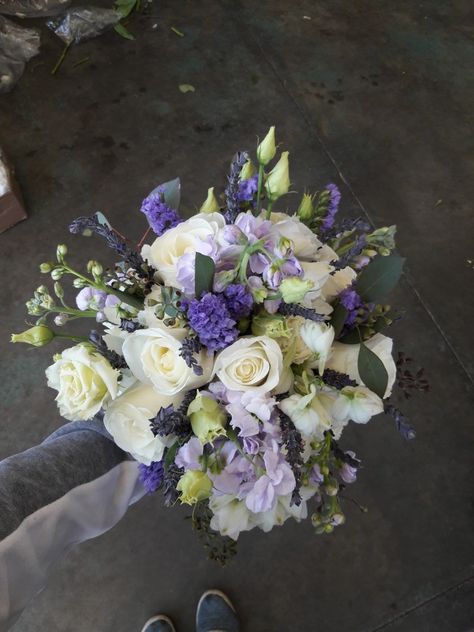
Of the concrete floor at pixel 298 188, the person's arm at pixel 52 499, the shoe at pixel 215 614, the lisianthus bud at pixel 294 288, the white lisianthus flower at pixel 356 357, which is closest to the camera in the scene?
the lisianthus bud at pixel 294 288

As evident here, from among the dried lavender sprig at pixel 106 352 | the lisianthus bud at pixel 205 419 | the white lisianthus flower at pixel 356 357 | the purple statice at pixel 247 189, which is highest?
the purple statice at pixel 247 189

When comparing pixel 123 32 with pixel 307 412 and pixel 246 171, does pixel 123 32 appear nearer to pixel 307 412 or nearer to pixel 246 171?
pixel 246 171

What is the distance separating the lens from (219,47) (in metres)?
2.33

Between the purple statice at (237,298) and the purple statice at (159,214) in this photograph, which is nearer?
the purple statice at (237,298)

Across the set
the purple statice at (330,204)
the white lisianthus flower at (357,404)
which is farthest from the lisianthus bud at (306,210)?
the white lisianthus flower at (357,404)

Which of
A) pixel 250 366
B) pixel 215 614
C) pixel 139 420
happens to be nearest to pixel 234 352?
pixel 250 366

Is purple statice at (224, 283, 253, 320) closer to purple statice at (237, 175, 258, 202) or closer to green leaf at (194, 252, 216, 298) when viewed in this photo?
green leaf at (194, 252, 216, 298)

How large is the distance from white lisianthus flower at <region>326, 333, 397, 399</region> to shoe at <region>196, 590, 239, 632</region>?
1.07 metres

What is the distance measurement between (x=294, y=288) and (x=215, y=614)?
1228 millimetres

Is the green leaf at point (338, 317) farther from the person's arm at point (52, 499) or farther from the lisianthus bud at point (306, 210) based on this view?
the person's arm at point (52, 499)

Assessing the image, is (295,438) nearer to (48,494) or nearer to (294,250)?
(294,250)

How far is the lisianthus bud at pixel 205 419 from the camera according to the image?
2.06 ft

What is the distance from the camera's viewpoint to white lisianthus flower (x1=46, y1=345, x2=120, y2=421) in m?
0.64

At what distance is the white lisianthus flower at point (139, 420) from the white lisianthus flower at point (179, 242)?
15cm
